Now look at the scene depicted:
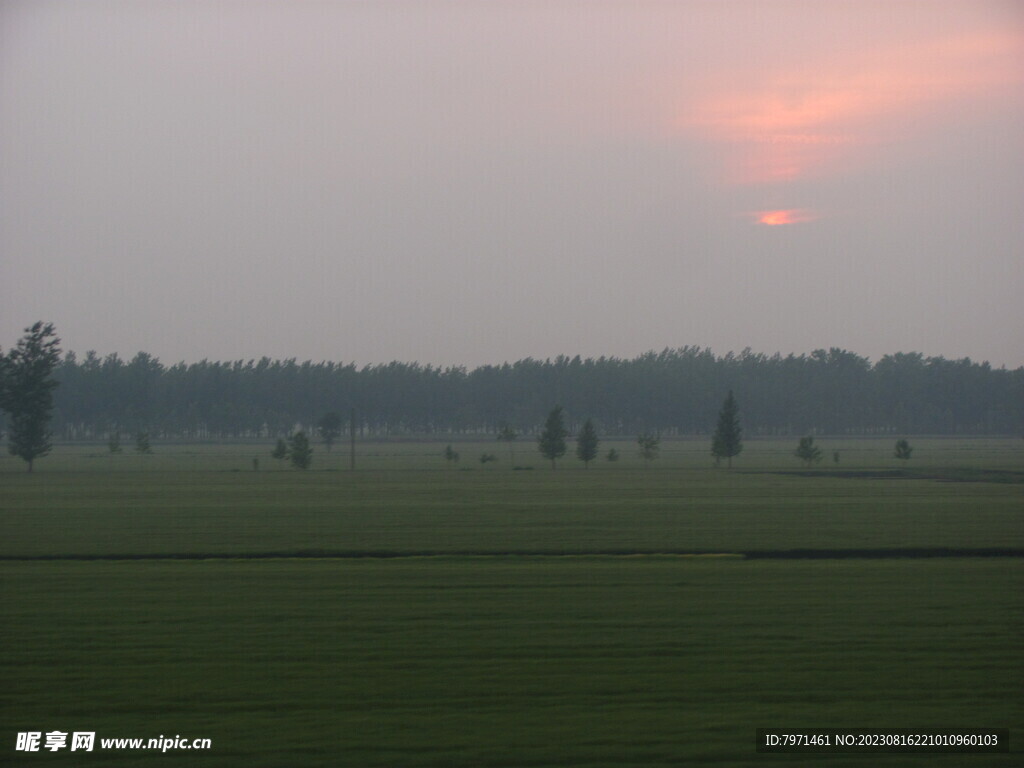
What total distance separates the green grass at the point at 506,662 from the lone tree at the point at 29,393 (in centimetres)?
5617

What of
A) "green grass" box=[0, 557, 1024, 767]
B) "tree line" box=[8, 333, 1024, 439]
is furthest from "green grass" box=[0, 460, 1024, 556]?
"tree line" box=[8, 333, 1024, 439]

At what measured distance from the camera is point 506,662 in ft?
34.9

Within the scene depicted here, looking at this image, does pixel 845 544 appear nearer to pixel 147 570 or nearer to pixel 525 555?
pixel 525 555

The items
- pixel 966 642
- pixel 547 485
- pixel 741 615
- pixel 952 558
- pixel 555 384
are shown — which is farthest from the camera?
pixel 555 384

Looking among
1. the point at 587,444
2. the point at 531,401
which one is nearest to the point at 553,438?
the point at 587,444

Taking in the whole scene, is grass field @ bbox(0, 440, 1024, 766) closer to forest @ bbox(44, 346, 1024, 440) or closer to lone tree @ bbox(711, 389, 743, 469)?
lone tree @ bbox(711, 389, 743, 469)

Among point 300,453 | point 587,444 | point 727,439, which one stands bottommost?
point 300,453

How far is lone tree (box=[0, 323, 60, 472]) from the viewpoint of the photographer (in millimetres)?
67875

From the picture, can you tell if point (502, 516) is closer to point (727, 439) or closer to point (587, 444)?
point (727, 439)

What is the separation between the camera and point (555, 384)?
193250mm

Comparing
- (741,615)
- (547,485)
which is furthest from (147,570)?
(547,485)

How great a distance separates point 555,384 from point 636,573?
176327mm

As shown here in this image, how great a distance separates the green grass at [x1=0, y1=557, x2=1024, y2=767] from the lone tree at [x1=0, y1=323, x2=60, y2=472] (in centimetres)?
5617

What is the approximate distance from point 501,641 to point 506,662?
37.9 inches
